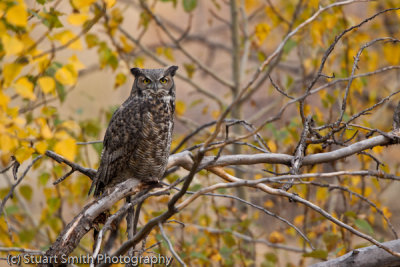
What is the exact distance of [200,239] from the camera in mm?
3697

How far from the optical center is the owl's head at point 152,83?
257cm

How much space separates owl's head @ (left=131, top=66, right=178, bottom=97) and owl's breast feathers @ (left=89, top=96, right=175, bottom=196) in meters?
0.03

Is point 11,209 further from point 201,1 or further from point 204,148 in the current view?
point 201,1

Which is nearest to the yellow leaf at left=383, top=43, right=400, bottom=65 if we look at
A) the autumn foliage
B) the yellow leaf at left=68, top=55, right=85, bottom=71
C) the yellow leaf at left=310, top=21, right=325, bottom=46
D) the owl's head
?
the autumn foliage

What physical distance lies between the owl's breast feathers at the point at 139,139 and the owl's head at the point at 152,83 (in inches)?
1.4

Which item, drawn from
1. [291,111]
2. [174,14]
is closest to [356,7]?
[291,111]

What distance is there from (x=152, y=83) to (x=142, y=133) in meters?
0.27

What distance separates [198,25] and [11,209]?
533 centimetres

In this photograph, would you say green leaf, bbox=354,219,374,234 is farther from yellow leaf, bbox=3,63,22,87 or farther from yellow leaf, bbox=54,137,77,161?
yellow leaf, bbox=3,63,22,87

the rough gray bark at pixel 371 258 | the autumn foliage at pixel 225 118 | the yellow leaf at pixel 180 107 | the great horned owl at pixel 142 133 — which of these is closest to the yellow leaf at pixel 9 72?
the autumn foliage at pixel 225 118

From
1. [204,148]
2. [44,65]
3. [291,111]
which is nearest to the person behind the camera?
[204,148]

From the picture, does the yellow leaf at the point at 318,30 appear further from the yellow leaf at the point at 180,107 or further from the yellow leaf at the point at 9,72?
the yellow leaf at the point at 9,72

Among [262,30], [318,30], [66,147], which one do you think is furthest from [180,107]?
[66,147]

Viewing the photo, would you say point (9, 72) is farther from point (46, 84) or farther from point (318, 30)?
point (318, 30)
